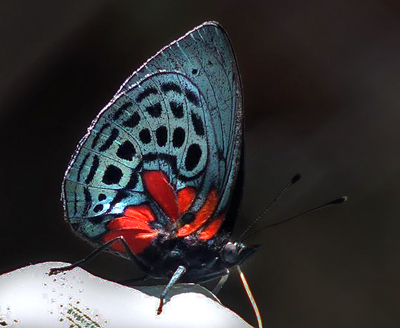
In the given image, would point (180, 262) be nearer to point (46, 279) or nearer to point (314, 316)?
point (46, 279)

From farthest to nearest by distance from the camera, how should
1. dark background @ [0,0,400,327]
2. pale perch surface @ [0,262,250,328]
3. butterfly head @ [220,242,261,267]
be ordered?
dark background @ [0,0,400,327], butterfly head @ [220,242,261,267], pale perch surface @ [0,262,250,328]

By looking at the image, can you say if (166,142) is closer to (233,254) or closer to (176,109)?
(176,109)

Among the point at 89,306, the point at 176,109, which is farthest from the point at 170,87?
the point at 89,306

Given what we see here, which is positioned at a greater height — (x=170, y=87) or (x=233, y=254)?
(x=170, y=87)

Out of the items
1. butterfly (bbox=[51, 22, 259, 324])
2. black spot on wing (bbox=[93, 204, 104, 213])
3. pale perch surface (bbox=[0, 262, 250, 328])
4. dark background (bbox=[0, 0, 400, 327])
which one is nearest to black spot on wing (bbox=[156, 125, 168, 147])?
butterfly (bbox=[51, 22, 259, 324])

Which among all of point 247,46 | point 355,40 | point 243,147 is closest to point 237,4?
point 247,46

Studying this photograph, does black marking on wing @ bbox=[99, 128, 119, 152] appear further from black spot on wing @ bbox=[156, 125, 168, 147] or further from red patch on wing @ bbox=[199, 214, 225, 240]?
red patch on wing @ bbox=[199, 214, 225, 240]

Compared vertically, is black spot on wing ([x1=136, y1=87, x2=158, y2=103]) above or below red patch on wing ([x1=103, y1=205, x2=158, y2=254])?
above
